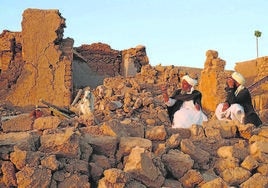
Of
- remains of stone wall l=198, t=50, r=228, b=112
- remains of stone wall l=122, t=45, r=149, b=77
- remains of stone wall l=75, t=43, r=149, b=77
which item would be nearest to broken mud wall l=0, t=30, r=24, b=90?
remains of stone wall l=75, t=43, r=149, b=77

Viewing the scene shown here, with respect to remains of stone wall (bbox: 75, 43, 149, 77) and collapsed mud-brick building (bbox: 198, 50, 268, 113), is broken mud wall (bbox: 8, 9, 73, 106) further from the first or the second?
remains of stone wall (bbox: 75, 43, 149, 77)

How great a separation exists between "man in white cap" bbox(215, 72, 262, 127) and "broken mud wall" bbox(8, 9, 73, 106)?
9065 millimetres

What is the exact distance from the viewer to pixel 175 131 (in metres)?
5.18

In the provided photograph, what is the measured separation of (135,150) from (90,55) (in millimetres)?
18274

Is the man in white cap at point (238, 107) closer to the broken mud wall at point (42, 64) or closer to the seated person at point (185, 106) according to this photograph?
the seated person at point (185, 106)

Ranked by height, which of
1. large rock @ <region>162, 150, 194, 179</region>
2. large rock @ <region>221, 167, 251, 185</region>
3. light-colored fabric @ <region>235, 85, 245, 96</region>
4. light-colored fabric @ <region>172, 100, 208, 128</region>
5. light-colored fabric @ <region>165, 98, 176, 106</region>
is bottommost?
large rock @ <region>221, 167, 251, 185</region>

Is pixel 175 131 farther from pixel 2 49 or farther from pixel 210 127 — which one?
pixel 2 49

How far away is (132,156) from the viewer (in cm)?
393

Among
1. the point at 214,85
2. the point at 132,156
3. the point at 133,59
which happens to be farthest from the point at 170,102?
the point at 133,59

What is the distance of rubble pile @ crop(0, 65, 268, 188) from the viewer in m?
3.55

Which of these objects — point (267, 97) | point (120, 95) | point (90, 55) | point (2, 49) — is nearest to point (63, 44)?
point (2, 49)

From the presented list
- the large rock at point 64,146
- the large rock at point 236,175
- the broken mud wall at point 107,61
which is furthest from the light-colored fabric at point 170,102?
the broken mud wall at point 107,61

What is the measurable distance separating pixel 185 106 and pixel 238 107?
2.80 ft

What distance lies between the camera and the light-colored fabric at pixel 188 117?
7070 mm
